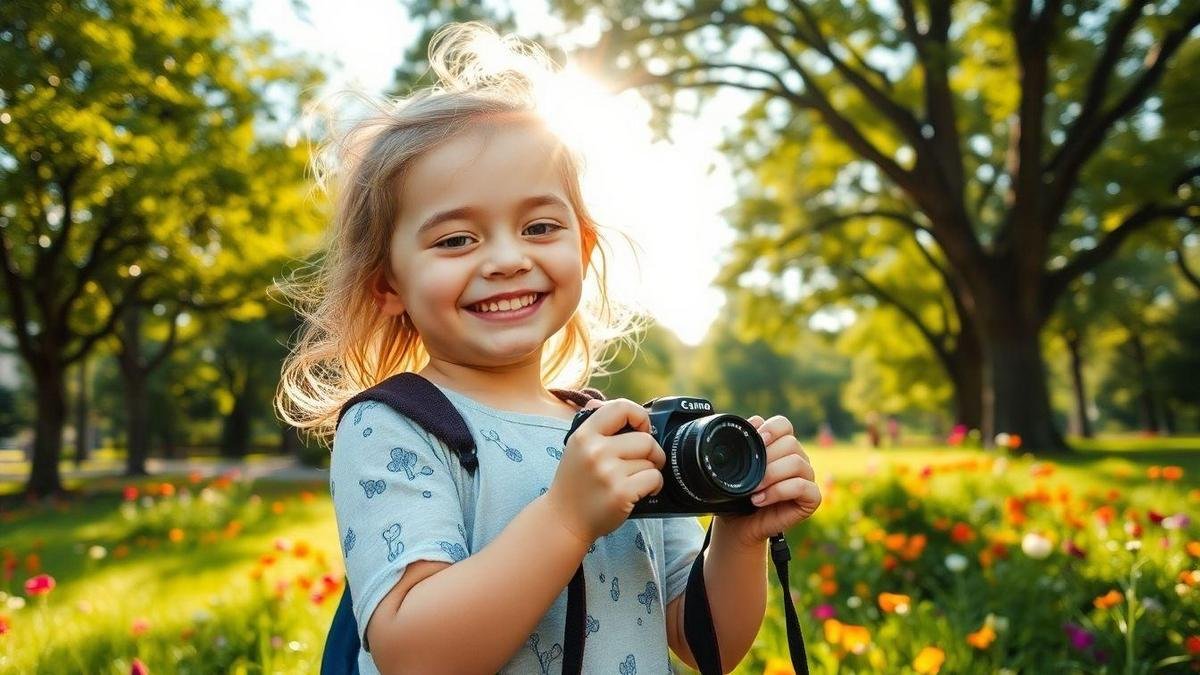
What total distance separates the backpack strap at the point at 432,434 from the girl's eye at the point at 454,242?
0.21 metres

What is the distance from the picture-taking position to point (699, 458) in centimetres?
126

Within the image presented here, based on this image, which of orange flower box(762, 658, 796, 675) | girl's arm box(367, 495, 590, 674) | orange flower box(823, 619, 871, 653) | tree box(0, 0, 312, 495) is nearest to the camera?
girl's arm box(367, 495, 590, 674)

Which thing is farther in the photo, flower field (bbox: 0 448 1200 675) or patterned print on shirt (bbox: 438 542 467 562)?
flower field (bbox: 0 448 1200 675)

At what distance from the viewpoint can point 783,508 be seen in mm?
1502

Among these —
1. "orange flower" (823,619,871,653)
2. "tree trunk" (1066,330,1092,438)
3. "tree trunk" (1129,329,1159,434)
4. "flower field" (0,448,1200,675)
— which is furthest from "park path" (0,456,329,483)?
"tree trunk" (1129,329,1159,434)

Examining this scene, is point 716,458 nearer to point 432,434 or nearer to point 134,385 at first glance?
point 432,434

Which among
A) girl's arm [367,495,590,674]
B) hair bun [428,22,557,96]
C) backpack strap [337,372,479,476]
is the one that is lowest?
girl's arm [367,495,590,674]

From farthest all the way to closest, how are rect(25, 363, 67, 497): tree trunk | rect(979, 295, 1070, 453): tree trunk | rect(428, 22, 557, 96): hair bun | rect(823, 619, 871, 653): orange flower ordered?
rect(25, 363, 67, 497): tree trunk < rect(979, 295, 1070, 453): tree trunk < rect(823, 619, 871, 653): orange flower < rect(428, 22, 557, 96): hair bun

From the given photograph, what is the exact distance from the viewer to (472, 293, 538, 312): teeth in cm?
146

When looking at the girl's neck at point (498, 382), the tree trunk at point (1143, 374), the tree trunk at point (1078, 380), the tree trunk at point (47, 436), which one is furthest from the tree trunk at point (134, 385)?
the tree trunk at point (1143, 374)

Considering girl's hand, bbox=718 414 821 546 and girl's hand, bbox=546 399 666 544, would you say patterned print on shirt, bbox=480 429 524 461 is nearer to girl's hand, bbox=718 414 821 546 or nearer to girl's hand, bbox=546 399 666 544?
girl's hand, bbox=546 399 666 544

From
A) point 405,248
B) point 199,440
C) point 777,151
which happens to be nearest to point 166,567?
point 405,248

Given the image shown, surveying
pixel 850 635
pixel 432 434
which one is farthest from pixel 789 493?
pixel 850 635

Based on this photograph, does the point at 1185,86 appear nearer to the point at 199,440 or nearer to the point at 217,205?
the point at 217,205
